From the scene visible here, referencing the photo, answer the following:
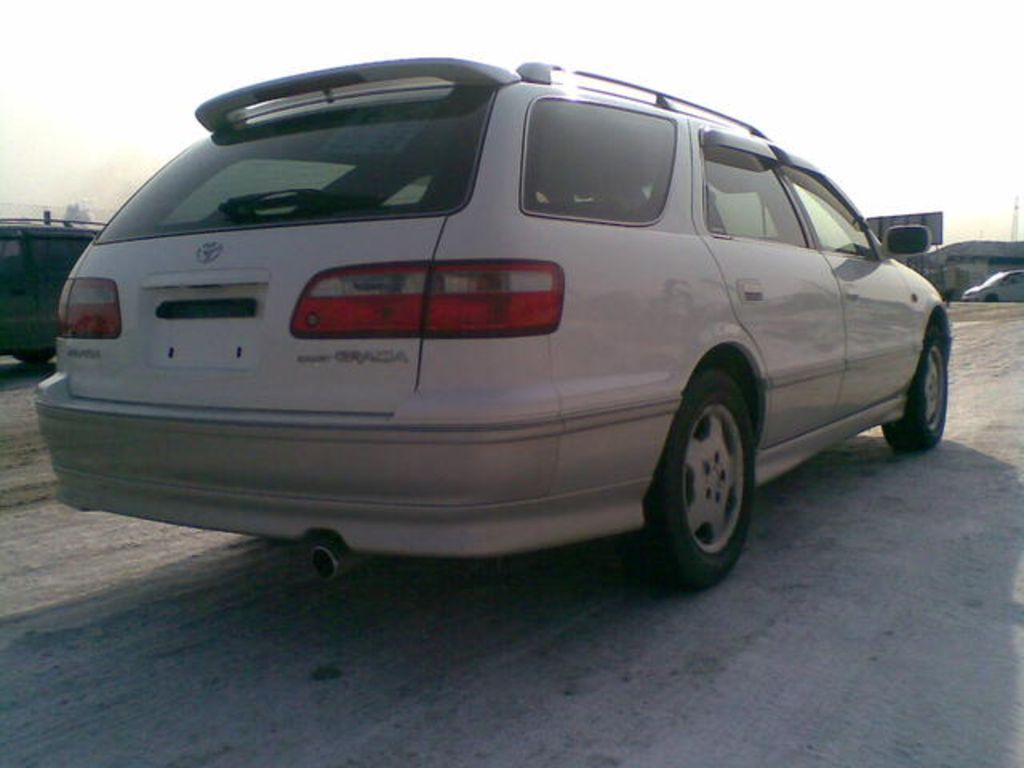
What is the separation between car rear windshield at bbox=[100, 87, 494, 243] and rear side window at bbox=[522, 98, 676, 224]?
0.20 meters

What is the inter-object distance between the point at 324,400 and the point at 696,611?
151 centimetres

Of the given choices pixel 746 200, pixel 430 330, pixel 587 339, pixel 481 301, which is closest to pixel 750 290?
pixel 746 200

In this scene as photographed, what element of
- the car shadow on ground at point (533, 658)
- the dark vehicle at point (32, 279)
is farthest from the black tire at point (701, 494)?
the dark vehicle at point (32, 279)

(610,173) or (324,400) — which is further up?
(610,173)

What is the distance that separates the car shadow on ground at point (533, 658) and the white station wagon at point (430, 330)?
1.22 ft

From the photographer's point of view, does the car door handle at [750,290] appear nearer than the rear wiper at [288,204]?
No

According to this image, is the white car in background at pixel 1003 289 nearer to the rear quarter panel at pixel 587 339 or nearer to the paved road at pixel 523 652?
the paved road at pixel 523 652

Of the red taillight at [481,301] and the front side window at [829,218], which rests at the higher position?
the front side window at [829,218]

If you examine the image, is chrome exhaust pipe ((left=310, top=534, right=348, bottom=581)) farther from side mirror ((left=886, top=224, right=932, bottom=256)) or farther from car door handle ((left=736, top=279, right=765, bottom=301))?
side mirror ((left=886, top=224, right=932, bottom=256))

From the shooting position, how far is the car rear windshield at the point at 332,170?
9.38 feet

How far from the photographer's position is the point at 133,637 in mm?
3287

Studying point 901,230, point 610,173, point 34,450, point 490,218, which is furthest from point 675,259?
point 34,450

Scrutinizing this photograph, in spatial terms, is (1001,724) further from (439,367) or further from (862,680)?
(439,367)

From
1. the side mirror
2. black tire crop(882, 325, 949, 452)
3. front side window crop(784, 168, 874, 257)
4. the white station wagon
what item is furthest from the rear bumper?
black tire crop(882, 325, 949, 452)
